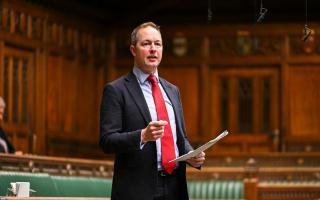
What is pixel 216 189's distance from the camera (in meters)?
10.3

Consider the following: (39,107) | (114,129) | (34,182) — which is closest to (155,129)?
(114,129)

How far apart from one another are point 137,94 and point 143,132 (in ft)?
1.20

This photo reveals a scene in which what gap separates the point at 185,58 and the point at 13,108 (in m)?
3.55

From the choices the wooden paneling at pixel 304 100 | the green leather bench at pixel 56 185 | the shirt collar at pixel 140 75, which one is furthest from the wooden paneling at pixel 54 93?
the shirt collar at pixel 140 75

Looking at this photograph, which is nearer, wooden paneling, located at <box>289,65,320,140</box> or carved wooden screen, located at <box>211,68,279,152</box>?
wooden paneling, located at <box>289,65,320,140</box>

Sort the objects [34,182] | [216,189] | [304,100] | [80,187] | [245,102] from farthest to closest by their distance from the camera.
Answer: [245,102], [304,100], [216,189], [80,187], [34,182]

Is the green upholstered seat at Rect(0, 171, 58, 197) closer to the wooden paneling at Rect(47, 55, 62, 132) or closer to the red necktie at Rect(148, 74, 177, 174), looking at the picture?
the red necktie at Rect(148, 74, 177, 174)

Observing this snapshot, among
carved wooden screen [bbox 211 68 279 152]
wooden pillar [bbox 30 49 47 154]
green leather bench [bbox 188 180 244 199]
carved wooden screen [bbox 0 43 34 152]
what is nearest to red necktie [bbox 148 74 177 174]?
green leather bench [bbox 188 180 244 199]

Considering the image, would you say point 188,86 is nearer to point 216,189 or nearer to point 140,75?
point 216,189

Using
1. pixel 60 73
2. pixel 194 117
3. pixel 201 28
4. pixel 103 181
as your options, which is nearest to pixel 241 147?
pixel 194 117

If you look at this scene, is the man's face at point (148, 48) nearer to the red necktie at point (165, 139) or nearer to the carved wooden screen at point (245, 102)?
the red necktie at point (165, 139)

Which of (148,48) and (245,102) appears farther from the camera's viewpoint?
(245,102)

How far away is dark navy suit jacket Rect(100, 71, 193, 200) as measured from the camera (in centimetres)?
458

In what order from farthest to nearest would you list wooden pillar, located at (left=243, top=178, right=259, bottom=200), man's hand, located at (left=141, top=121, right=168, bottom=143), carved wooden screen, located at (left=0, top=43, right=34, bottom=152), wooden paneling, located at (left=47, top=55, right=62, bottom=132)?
wooden paneling, located at (left=47, top=55, right=62, bottom=132), carved wooden screen, located at (left=0, top=43, right=34, bottom=152), wooden pillar, located at (left=243, top=178, right=259, bottom=200), man's hand, located at (left=141, top=121, right=168, bottom=143)
